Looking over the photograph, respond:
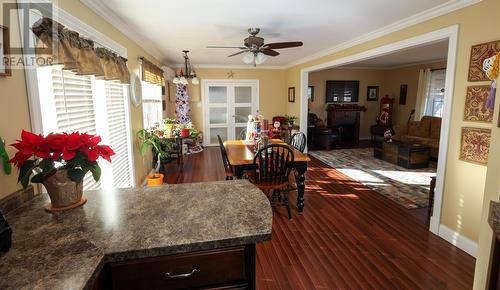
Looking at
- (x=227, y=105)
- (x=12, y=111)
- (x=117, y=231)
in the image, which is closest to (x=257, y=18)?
(x=12, y=111)

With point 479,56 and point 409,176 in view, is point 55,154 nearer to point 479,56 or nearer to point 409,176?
point 479,56

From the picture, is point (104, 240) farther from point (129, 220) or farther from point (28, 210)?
point (28, 210)

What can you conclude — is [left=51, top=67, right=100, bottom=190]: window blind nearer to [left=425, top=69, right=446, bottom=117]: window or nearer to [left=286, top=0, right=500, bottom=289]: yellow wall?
[left=286, top=0, right=500, bottom=289]: yellow wall

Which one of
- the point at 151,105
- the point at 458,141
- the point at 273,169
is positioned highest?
the point at 151,105

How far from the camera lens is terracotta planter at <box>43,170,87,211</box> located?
125 cm

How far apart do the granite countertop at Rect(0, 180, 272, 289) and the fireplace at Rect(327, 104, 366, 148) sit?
6873 millimetres

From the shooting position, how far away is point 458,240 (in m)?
2.50

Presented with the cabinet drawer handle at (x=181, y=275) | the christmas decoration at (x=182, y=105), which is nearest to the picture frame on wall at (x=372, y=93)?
the christmas decoration at (x=182, y=105)

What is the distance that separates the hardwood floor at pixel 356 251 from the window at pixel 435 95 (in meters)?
4.47

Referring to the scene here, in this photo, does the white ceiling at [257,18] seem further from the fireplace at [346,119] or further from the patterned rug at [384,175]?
the fireplace at [346,119]

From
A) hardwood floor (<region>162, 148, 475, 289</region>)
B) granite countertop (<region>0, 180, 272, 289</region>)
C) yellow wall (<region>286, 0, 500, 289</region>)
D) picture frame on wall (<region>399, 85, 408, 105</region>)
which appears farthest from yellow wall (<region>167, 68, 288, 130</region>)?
granite countertop (<region>0, 180, 272, 289</region>)

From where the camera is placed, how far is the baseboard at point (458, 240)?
7.79 ft

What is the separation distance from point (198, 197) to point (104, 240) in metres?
0.52

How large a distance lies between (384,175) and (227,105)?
4.42 m
